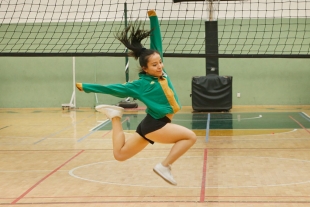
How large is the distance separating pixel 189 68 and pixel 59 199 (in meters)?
11.9

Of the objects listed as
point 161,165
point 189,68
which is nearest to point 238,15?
point 189,68

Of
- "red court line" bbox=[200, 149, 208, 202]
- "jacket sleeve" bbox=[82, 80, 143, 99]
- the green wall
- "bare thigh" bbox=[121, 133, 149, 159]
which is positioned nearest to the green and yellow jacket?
"jacket sleeve" bbox=[82, 80, 143, 99]

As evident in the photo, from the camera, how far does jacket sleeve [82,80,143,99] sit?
4910mm

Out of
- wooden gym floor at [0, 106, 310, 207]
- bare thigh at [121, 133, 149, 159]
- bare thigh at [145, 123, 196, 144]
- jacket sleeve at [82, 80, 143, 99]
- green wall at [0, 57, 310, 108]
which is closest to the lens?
jacket sleeve at [82, 80, 143, 99]

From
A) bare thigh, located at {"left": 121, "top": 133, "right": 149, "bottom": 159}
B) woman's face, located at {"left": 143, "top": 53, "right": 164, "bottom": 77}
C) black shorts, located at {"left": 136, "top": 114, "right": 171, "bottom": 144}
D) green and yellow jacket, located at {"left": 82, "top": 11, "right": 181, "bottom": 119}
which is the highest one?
woman's face, located at {"left": 143, "top": 53, "right": 164, "bottom": 77}

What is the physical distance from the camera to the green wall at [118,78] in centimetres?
1700

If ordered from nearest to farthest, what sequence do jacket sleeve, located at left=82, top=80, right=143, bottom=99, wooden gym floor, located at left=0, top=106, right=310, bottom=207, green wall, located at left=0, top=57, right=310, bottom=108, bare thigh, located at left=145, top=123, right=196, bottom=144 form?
jacket sleeve, located at left=82, top=80, right=143, bottom=99 → bare thigh, located at left=145, top=123, right=196, bottom=144 → wooden gym floor, located at left=0, top=106, right=310, bottom=207 → green wall, located at left=0, top=57, right=310, bottom=108

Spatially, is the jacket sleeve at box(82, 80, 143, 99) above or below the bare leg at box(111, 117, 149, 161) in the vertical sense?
above

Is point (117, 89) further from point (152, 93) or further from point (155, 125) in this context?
point (155, 125)

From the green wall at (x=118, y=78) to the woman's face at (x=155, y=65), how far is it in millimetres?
12241

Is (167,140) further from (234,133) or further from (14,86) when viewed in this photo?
(14,86)

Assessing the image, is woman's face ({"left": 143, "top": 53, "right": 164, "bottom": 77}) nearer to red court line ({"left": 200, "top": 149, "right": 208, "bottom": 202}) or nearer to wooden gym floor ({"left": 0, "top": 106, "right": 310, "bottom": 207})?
wooden gym floor ({"left": 0, "top": 106, "right": 310, "bottom": 207})

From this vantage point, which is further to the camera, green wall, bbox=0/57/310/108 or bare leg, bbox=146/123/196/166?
green wall, bbox=0/57/310/108

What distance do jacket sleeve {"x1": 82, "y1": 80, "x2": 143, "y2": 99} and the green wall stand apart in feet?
40.3
